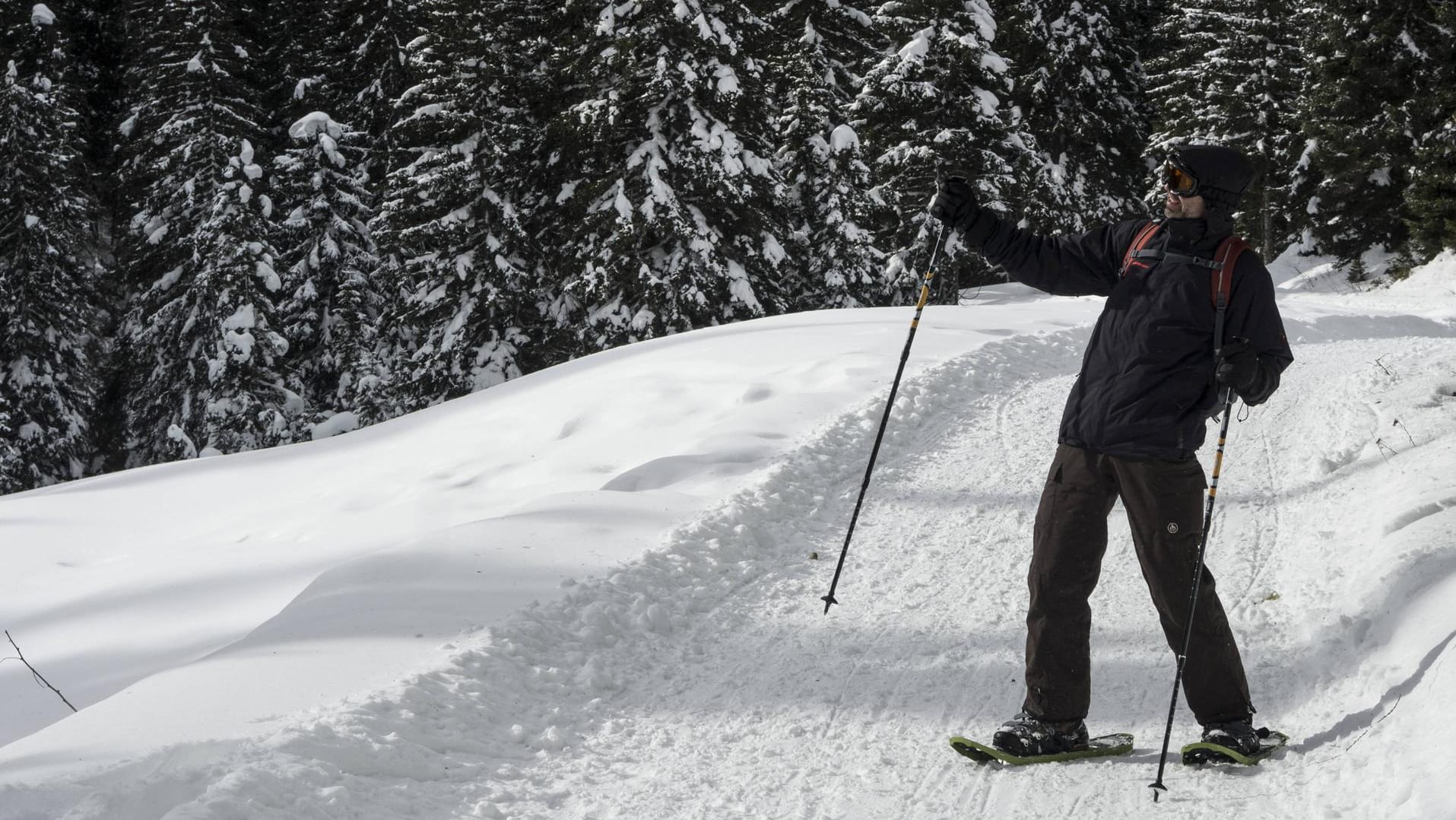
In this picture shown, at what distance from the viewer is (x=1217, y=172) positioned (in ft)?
11.5

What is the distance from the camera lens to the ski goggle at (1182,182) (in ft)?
11.6

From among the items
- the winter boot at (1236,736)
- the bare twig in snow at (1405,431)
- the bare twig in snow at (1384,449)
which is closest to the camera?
the winter boot at (1236,736)

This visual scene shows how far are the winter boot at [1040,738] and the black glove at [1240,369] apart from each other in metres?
1.28

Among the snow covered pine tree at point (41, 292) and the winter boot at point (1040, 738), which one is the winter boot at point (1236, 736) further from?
the snow covered pine tree at point (41, 292)

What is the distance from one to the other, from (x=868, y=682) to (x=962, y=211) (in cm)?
193

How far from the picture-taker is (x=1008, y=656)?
4.58 m

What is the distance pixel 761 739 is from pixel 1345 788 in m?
1.91

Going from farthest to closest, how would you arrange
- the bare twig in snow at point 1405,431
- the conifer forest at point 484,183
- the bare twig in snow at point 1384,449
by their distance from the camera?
the conifer forest at point 484,183 → the bare twig in snow at point 1405,431 → the bare twig in snow at point 1384,449

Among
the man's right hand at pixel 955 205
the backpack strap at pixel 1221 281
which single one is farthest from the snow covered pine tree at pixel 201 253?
the backpack strap at pixel 1221 281

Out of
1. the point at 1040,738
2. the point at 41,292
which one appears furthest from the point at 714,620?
the point at 41,292

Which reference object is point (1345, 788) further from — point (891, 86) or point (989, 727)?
point (891, 86)

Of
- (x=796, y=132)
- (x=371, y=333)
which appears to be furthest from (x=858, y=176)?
(x=371, y=333)

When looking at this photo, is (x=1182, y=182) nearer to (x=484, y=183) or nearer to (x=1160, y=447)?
(x=1160, y=447)

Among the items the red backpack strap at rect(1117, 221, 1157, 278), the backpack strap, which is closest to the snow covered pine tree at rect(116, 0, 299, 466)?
the red backpack strap at rect(1117, 221, 1157, 278)
